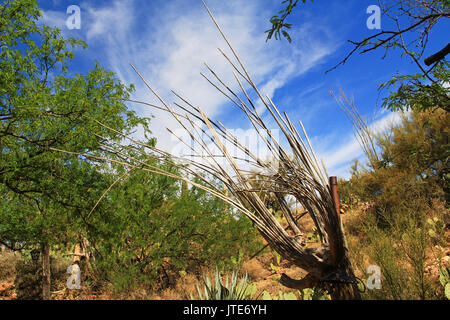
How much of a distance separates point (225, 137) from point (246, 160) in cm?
20

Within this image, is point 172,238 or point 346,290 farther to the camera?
point 172,238

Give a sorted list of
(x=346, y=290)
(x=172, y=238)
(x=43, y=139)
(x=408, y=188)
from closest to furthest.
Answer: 1. (x=346, y=290)
2. (x=43, y=139)
3. (x=172, y=238)
4. (x=408, y=188)

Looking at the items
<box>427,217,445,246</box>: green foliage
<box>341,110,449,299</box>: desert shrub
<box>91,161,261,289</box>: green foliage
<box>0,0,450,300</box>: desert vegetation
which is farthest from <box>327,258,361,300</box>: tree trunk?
<box>91,161,261,289</box>: green foliage

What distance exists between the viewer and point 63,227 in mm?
5355

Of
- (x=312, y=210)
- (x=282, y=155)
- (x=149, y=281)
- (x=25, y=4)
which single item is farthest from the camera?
(x=149, y=281)

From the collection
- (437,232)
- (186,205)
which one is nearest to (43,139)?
(186,205)

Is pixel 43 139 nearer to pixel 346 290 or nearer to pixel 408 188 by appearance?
pixel 346 290

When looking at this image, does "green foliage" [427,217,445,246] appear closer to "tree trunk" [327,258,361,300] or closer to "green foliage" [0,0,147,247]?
"tree trunk" [327,258,361,300]

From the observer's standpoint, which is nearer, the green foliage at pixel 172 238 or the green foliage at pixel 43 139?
the green foliage at pixel 43 139

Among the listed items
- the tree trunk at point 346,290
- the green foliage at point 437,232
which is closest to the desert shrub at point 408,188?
the green foliage at point 437,232

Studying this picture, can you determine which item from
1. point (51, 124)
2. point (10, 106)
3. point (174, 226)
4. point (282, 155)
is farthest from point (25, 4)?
point (282, 155)

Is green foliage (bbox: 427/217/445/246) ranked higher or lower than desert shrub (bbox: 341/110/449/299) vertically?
lower

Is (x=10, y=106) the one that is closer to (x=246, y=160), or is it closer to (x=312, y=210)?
(x=246, y=160)

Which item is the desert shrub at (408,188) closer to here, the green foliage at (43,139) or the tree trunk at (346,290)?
the tree trunk at (346,290)
